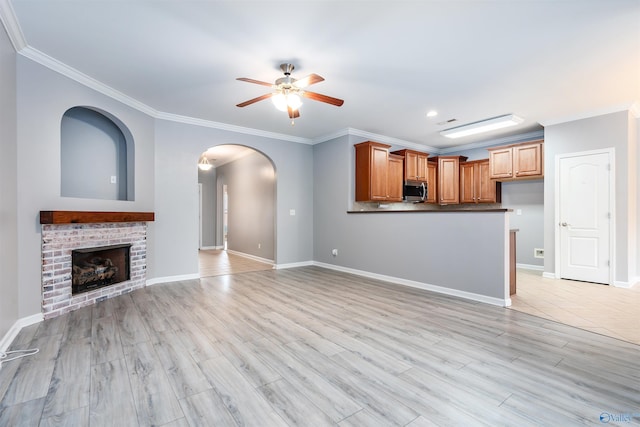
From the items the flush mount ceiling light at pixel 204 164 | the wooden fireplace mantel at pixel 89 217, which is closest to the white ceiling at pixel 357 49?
the wooden fireplace mantel at pixel 89 217

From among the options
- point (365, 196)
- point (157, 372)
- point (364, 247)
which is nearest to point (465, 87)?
point (365, 196)

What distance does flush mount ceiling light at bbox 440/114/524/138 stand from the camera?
480 centimetres

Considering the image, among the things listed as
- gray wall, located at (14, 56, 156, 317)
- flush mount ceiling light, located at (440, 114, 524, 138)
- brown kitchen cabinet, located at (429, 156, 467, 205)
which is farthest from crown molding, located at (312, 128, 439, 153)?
gray wall, located at (14, 56, 156, 317)

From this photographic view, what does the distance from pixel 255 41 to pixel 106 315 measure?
318 centimetres

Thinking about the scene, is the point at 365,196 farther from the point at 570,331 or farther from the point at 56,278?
the point at 56,278

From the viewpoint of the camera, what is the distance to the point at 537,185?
582 centimetres

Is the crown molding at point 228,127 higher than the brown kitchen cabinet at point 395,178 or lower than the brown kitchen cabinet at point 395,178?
higher

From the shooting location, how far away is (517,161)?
560 cm

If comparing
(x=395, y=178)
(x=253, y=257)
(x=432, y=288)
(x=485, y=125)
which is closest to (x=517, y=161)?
(x=485, y=125)

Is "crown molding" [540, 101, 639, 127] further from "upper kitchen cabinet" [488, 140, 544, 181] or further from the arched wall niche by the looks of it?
the arched wall niche

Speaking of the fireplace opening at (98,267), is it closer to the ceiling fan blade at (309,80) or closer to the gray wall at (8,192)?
the gray wall at (8,192)

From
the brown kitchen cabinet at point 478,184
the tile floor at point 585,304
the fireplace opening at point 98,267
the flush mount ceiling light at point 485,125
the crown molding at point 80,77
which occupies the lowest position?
the tile floor at point 585,304

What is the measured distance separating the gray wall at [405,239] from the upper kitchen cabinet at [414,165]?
1.27 m

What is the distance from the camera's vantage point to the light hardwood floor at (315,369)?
5.32 ft
